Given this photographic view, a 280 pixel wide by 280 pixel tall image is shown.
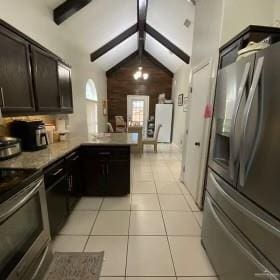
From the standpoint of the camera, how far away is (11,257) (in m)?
1.09

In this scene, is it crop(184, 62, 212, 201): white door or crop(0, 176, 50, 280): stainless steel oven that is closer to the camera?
crop(0, 176, 50, 280): stainless steel oven

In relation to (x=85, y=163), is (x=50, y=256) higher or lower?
lower

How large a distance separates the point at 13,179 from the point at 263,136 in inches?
64.0

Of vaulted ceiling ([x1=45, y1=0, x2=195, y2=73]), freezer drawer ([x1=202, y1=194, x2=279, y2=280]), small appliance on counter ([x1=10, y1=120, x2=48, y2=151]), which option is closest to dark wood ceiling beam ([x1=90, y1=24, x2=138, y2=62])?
vaulted ceiling ([x1=45, y1=0, x2=195, y2=73])

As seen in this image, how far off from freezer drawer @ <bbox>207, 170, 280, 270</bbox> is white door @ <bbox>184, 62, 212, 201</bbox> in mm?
1104

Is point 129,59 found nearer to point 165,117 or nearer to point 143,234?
point 165,117

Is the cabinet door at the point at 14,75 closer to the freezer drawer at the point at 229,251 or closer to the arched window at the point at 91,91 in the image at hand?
the freezer drawer at the point at 229,251

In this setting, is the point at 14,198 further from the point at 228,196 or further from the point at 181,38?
the point at 181,38

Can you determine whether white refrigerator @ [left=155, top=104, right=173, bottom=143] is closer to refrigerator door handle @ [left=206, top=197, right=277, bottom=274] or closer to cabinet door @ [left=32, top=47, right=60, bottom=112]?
cabinet door @ [left=32, top=47, right=60, bottom=112]

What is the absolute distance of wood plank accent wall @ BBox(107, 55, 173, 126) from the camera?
7.80 metres

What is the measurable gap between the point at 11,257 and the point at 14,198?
368 mm

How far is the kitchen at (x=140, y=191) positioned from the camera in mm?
985

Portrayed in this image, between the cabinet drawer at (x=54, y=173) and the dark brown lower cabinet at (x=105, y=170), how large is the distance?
0.64 meters

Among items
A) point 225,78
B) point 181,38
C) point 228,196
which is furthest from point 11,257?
point 181,38
